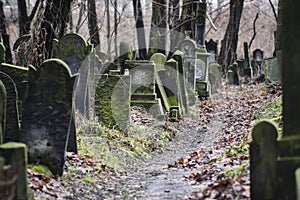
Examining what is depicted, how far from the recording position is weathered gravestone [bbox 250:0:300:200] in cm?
582

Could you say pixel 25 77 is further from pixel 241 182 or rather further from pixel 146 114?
pixel 146 114

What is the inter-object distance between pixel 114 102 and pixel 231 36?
80.4 feet

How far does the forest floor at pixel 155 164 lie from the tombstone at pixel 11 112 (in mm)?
863

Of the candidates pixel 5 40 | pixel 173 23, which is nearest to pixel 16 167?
pixel 5 40

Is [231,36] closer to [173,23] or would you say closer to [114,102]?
[173,23]

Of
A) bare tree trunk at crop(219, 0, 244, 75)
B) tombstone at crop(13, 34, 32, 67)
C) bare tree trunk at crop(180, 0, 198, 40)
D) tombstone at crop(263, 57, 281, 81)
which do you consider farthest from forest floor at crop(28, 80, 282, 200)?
bare tree trunk at crop(219, 0, 244, 75)

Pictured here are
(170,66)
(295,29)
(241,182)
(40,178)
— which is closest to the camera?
(295,29)

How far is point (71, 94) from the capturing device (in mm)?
8016

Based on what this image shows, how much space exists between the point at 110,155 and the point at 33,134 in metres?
2.66

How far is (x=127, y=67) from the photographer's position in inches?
614

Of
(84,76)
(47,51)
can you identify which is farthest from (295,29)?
(47,51)

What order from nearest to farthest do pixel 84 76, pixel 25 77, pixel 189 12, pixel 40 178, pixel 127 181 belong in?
pixel 40 178 → pixel 127 181 → pixel 25 77 → pixel 84 76 → pixel 189 12

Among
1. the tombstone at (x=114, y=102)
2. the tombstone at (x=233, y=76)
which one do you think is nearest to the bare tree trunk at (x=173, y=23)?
the tombstone at (x=233, y=76)

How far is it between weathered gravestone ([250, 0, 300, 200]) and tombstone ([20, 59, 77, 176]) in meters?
2.95
